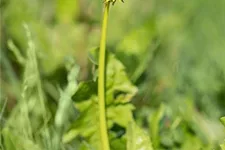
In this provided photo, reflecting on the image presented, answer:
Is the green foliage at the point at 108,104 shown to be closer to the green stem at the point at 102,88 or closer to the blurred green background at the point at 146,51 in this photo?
the blurred green background at the point at 146,51

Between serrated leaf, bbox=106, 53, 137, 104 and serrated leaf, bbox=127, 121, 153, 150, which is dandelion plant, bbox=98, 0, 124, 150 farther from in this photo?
serrated leaf, bbox=106, 53, 137, 104

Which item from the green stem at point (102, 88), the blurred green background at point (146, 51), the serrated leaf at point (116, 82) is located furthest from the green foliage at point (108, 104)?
the green stem at point (102, 88)

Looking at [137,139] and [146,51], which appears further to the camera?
[146,51]

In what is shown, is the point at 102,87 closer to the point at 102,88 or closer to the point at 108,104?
the point at 102,88

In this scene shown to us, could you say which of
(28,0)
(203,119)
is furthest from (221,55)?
(28,0)

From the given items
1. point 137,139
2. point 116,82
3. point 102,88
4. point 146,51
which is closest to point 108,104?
point 116,82

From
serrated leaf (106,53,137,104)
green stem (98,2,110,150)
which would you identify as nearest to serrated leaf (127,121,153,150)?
green stem (98,2,110,150)

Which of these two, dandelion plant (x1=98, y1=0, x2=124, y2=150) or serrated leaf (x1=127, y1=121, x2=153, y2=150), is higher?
dandelion plant (x1=98, y1=0, x2=124, y2=150)
